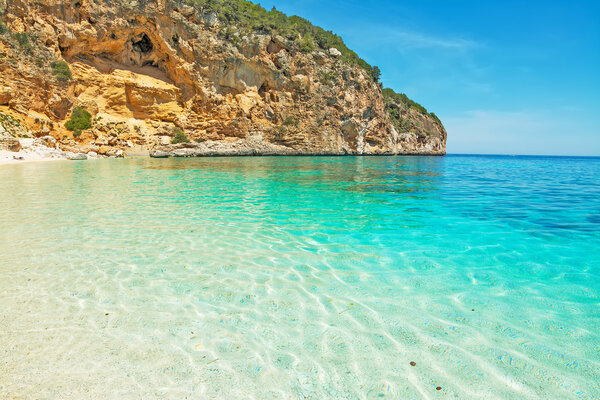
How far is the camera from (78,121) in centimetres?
3147

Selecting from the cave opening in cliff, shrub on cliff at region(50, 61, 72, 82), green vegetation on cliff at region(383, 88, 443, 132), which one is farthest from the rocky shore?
green vegetation on cliff at region(383, 88, 443, 132)

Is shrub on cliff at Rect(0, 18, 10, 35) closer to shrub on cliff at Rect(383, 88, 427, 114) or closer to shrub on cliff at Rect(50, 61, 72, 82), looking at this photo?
shrub on cliff at Rect(50, 61, 72, 82)

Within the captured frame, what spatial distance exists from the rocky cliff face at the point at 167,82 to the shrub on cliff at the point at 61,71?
0.33 ft

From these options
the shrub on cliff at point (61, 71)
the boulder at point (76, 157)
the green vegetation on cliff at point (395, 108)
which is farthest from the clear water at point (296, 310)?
the green vegetation on cliff at point (395, 108)

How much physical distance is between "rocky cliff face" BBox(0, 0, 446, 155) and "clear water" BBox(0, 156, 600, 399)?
3141 cm

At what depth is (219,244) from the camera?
14.8 feet

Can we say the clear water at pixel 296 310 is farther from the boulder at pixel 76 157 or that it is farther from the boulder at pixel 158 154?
the boulder at pixel 158 154

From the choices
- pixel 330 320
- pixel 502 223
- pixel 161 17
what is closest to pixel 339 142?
pixel 161 17

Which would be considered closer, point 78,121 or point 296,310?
point 296,310

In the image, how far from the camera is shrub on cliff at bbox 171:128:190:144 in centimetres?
3619

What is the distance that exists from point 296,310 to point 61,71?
39.6 meters

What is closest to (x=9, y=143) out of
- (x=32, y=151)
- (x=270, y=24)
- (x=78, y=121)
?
(x=32, y=151)

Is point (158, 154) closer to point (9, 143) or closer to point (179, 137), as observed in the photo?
point (179, 137)

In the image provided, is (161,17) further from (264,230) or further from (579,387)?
(579,387)
